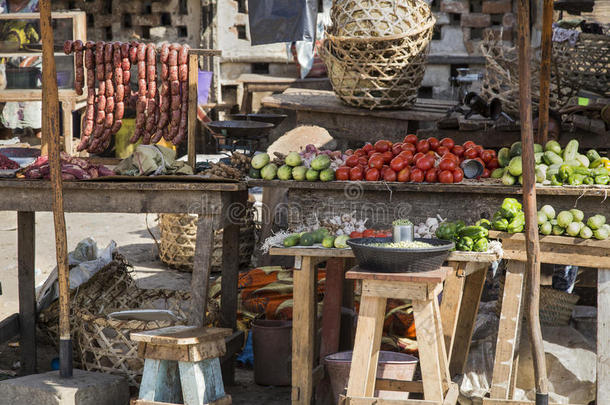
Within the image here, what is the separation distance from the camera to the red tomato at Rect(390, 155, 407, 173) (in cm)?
520

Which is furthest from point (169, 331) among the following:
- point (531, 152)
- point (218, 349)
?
point (531, 152)

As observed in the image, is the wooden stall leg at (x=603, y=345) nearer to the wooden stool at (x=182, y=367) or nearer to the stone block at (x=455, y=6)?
the wooden stool at (x=182, y=367)

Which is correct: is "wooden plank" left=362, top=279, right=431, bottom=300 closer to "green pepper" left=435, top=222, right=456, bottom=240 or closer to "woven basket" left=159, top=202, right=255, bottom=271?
"green pepper" left=435, top=222, right=456, bottom=240

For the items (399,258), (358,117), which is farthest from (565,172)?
(358,117)

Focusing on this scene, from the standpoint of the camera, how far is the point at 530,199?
403 cm

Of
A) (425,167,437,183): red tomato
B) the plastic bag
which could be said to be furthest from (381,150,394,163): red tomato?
the plastic bag

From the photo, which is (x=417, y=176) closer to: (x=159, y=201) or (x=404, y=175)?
(x=404, y=175)

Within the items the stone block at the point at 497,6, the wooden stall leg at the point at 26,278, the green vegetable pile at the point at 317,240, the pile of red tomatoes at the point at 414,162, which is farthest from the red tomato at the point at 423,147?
the stone block at the point at 497,6

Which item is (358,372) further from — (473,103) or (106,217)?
(106,217)

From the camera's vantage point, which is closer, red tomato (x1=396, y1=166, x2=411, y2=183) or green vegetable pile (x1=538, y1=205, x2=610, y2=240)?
green vegetable pile (x1=538, y1=205, x2=610, y2=240)

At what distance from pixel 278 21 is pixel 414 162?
8.46 ft

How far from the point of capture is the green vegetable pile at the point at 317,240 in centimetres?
458

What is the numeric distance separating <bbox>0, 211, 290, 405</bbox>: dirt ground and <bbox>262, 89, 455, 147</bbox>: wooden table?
208cm

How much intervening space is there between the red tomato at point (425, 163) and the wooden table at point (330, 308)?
76 centimetres
